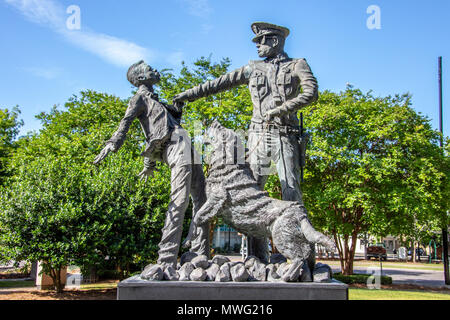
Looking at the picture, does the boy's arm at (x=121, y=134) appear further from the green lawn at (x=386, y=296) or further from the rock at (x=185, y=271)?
the green lawn at (x=386, y=296)

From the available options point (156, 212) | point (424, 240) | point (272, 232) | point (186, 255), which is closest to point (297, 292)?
point (272, 232)

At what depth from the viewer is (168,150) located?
18.7 ft

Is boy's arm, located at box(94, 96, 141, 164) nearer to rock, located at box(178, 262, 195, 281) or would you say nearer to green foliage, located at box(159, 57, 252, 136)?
rock, located at box(178, 262, 195, 281)

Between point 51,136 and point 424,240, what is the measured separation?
3285 centimetres

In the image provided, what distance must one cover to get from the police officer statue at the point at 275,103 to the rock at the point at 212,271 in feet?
3.27

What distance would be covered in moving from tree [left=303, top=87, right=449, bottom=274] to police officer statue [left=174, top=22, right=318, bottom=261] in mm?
10819

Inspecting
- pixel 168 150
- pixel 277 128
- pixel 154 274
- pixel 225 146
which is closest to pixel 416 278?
pixel 277 128

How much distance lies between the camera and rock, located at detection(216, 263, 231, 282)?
457 centimetres

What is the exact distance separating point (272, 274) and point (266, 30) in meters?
3.59

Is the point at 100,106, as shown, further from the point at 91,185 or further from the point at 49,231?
the point at 49,231

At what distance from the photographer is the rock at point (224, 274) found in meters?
4.57

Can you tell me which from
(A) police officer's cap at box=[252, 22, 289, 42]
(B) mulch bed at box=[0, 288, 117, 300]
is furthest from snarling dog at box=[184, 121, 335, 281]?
(B) mulch bed at box=[0, 288, 117, 300]

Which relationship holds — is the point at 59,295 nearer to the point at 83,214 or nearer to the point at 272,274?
the point at 83,214

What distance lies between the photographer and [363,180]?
1706 centimetres
